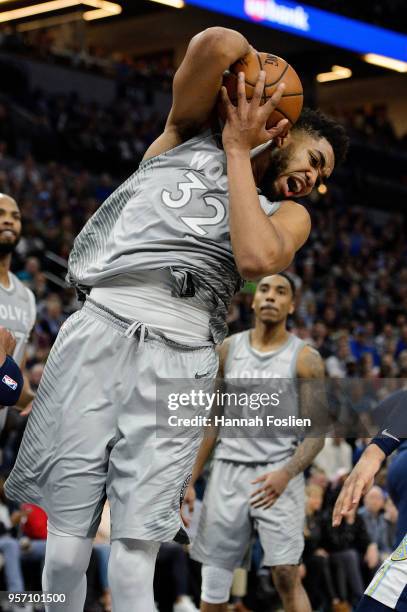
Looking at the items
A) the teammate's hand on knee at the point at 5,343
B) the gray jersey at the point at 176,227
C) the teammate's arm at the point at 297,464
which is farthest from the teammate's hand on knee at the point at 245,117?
the teammate's arm at the point at 297,464

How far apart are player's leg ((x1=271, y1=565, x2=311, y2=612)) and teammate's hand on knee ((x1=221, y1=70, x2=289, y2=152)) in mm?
2974

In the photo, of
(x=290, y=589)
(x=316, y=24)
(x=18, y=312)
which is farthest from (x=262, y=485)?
(x=316, y=24)

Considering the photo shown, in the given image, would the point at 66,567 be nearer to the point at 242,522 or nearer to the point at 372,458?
the point at 372,458

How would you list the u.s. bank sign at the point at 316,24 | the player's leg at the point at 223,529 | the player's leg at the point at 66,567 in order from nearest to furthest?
1. the player's leg at the point at 66,567
2. the player's leg at the point at 223,529
3. the u.s. bank sign at the point at 316,24

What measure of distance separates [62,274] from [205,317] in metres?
10.4

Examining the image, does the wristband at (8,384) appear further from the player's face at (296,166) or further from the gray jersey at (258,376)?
the gray jersey at (258,376)

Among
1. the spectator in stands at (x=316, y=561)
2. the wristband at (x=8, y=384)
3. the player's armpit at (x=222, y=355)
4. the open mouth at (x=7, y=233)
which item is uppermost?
the open mouth at (x=7, y=233)

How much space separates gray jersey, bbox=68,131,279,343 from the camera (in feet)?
10.2

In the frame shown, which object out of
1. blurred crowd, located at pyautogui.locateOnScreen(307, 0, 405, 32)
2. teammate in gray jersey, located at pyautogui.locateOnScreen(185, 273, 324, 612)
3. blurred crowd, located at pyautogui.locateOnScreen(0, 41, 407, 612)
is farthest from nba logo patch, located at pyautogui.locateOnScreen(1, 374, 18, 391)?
blurred crowd, located at pyautogui.locateOnScreen(307, 0, 405, 32)

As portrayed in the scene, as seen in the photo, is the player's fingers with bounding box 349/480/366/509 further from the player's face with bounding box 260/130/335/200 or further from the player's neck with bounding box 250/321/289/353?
the player's neck with bounding box 250/321/289/353

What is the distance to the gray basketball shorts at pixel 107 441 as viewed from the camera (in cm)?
303

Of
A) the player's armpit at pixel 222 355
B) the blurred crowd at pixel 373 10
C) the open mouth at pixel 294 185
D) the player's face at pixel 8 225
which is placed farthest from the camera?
the blurred crowd at pixel 373 10

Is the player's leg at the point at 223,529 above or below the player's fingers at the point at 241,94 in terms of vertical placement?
below

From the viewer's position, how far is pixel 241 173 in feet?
9.77
